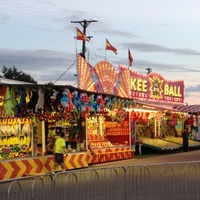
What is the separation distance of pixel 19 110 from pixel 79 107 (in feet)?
9.70

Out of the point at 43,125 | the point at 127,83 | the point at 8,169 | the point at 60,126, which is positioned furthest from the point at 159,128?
the point at 8,169

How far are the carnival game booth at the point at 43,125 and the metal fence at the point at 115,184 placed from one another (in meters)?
6.31

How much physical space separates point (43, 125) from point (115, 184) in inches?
404

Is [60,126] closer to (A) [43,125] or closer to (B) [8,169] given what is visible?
(A) [43,125]

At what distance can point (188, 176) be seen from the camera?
1280cm

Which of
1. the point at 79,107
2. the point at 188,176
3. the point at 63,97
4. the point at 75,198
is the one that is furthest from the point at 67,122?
the point at 75,198

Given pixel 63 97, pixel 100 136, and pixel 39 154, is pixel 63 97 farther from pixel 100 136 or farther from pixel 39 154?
pixel 100 136

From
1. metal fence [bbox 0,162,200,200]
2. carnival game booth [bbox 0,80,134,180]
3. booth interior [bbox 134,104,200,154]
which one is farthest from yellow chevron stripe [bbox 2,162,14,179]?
booth interior [bbox 134,104,200,154]

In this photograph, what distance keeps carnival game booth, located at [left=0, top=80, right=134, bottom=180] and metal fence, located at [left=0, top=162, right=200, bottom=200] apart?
248 inches

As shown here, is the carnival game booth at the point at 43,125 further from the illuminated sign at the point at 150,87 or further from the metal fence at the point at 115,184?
the illuminated sign at the point at 150,87

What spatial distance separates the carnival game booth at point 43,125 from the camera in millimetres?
18156

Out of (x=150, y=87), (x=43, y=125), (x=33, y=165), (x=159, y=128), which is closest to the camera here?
(x=33, y=165)

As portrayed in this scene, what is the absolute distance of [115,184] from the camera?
37.8 feet

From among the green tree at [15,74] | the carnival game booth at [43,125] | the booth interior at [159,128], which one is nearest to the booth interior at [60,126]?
the carnival game booth at [43,125]
